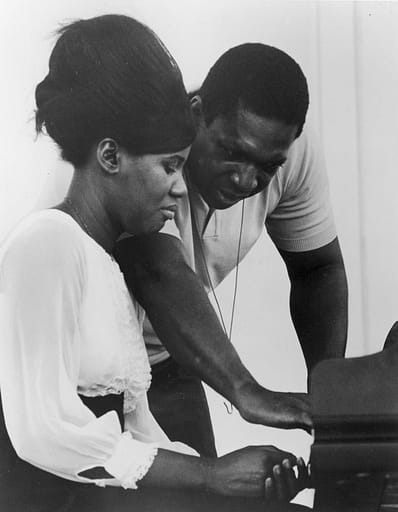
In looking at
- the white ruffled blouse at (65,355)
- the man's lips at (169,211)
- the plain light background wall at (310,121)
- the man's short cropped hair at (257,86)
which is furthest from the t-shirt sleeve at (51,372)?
the man's short cropped hair at (257,86)

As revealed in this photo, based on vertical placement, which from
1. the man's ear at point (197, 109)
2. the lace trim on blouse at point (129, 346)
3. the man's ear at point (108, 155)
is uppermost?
the man's ear at point (197, 109)

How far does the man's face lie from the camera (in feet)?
8.27

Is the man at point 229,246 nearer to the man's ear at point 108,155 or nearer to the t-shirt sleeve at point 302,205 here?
the t-shirt sleeve at point 302,205

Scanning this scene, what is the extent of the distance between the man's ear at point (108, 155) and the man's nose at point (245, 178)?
0.37 meters

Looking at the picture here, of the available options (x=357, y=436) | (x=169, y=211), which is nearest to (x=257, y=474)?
(x=357, y=436)

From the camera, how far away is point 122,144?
2.47 meters

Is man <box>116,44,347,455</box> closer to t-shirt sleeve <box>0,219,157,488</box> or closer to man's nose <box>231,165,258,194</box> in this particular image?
man's nose <box>231,165,258,194</box>

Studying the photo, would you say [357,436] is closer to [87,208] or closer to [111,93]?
[87,208]

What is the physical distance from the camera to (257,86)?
8.26 ft

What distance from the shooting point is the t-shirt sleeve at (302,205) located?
2.59 m

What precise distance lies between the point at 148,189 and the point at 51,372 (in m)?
0.62

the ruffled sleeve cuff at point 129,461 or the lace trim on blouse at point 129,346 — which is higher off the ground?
the lace trim on blouse at point 129,346

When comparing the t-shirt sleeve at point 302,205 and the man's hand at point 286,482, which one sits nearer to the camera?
the man's hand at point 286,482

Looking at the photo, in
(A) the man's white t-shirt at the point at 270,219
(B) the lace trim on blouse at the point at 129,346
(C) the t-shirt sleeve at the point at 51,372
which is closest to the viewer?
(C) the t-shirt sleeve at the point at 51,372
